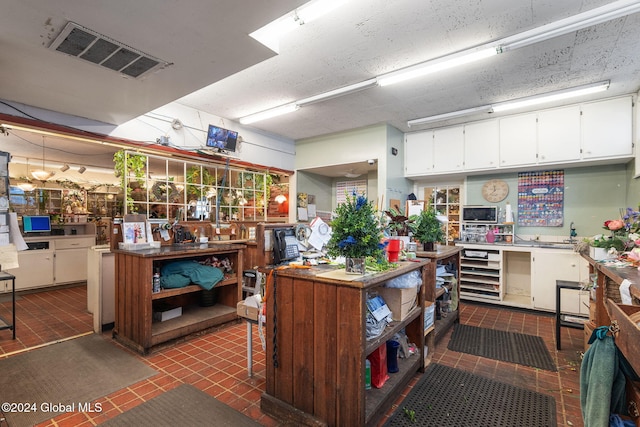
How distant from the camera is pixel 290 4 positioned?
Result: 5.65 ft

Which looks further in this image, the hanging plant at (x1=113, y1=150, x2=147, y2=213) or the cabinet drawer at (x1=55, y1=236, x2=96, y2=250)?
the cabinet drawer at (x1=55, y1=236, x2=96, y2=250)

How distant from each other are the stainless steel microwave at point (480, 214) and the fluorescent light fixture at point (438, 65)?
9.18 ft

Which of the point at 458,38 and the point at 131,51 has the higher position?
the point at 458,38

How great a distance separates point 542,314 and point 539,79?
3.29 meters

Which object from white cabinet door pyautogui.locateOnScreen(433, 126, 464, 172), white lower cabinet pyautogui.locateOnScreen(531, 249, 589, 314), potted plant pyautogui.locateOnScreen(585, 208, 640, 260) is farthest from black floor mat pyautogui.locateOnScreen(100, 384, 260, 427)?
white cabinet door pyautogui.locateOnScreen(433, 126, 464, 172)

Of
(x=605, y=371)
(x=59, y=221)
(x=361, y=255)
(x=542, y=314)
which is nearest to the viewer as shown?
(x=605, y=371)

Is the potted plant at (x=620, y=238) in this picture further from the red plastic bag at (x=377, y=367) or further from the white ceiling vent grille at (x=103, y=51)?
the white ceiling vent grille at (x=103, y=51)

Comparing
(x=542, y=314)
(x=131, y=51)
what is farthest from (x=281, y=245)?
(x=542, y=314)

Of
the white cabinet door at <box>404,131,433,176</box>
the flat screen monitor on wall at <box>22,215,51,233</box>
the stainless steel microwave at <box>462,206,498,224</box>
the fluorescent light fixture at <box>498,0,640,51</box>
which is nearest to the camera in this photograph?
the fluorescent light fixture at <box>498,0,640,51</box>

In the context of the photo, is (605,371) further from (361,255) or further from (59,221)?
(59,221)

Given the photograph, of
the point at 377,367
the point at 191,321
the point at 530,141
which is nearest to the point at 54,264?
the point at 191,321

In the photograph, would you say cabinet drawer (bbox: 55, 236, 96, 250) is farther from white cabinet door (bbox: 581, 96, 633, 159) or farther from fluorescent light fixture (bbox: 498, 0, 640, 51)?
white cabinet door (bbox: 581, 96, 633, 159)

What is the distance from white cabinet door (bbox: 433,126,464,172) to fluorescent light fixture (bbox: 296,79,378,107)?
234cm

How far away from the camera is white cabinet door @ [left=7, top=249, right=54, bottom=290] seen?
5.43 m
